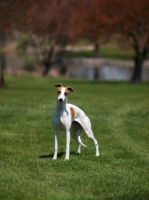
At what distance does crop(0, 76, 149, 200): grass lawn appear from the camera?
808 centimetres

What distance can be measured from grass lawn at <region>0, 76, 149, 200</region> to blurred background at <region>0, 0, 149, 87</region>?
10623 millimetres

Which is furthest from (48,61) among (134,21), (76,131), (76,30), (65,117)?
(65,117)

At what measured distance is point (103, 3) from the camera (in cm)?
3956

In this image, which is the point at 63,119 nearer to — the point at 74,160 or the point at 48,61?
the point at 74,160

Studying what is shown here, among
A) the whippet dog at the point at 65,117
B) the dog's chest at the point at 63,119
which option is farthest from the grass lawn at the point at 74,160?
the dog's chest at the point at 63,119

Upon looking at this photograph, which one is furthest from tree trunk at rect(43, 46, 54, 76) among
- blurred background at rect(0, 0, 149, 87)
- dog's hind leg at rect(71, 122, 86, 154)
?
dog's hind leg at rect(71, 122, 86, 154)

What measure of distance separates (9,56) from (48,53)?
21778 millimetres

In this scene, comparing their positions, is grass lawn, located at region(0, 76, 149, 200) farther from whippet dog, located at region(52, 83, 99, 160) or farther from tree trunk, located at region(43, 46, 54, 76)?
tree trunk, located at region(43, 46, 54, 76)

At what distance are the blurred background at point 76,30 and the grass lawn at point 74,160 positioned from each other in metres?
10.6

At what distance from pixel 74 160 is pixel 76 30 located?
1449 inches

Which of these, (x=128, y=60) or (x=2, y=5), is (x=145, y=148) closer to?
(x=2, y=5)

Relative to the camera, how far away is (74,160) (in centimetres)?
1041

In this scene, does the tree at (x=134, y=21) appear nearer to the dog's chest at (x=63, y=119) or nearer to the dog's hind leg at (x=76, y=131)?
the dog's hind leg at (x=76, y=131)

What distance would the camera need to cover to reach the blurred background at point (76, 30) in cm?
3328
